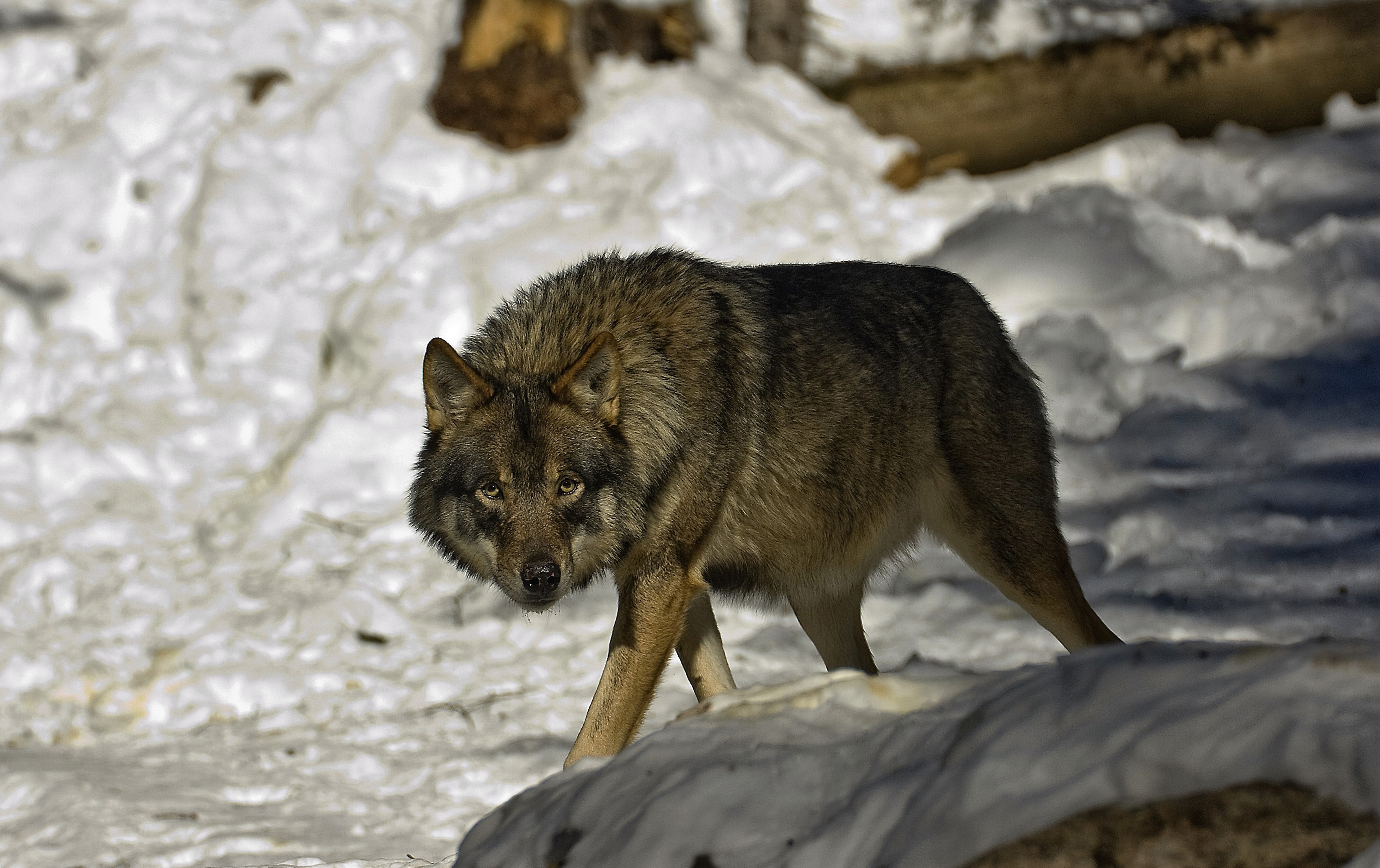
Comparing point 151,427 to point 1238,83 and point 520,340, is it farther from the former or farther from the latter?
point 1238,83

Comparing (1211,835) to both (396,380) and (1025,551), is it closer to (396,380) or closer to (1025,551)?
(1025,551)

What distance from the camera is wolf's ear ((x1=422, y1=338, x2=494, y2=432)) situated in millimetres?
3645

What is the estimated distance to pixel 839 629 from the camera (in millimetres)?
4648

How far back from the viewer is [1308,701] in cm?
189

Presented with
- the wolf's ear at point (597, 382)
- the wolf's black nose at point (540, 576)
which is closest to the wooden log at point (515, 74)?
the wolf's ear at point (597, 382)

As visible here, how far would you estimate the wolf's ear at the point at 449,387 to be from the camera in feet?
12.0

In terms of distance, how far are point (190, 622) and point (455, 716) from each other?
6.00 feet

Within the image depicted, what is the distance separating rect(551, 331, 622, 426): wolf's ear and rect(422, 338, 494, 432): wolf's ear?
247 mm

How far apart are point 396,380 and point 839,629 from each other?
4192mm

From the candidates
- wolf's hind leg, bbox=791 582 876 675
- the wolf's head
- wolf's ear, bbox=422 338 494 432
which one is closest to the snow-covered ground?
wolf's hind leg, bbox=791 582 876 675

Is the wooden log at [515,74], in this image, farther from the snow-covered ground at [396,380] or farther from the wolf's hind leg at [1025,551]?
the wolf's hind leg at [1025,551]

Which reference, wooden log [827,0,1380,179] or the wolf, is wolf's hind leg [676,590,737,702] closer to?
the wolf

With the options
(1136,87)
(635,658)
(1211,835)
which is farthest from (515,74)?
(1211,835)

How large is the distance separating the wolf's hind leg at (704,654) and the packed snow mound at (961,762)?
1.61m
